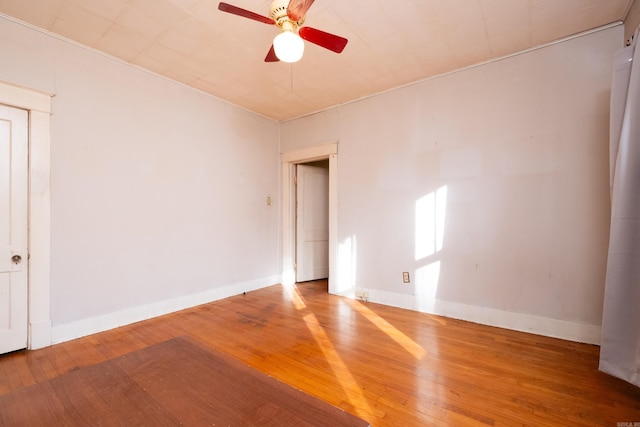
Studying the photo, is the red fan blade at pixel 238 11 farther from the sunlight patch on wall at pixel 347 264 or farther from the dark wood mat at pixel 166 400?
the sunlight patch on wall at pixel 347 264

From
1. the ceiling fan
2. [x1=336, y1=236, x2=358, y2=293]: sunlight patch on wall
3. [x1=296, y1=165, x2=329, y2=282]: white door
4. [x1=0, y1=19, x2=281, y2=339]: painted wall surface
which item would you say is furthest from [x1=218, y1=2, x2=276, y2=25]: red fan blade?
[x1=296, y1=165, x2=329, y2=282]: white door

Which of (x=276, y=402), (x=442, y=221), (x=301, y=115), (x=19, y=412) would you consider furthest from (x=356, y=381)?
(x=301, y=115)

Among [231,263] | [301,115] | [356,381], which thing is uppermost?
[301,115]

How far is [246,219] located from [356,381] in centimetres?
313

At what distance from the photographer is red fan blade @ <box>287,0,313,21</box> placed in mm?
1775

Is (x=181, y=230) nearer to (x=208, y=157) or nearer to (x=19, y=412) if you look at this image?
(x=208, y=157)

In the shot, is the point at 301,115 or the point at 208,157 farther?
the point at 301,115

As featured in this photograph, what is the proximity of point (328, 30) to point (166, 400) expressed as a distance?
2.93m

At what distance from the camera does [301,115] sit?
→ 4.85 m

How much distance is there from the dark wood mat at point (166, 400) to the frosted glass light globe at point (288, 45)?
182 cm

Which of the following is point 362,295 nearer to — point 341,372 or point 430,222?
point 430,222

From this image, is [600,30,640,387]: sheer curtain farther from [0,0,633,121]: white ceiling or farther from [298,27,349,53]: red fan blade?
[298,27,349,53]: red fan blade

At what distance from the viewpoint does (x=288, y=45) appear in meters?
1.83

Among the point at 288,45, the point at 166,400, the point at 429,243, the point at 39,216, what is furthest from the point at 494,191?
the point at 39,216
